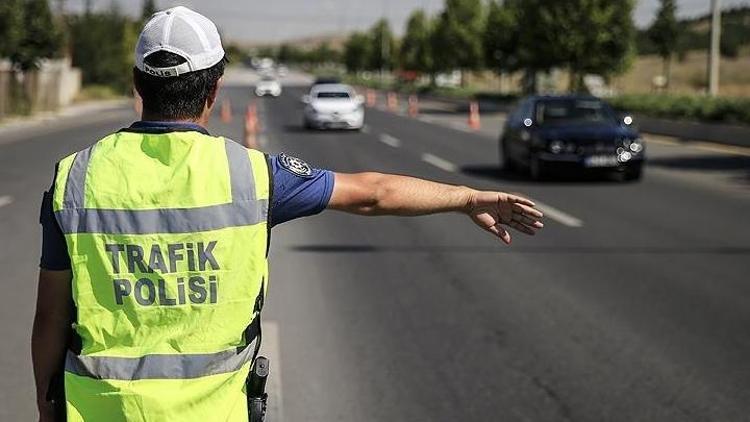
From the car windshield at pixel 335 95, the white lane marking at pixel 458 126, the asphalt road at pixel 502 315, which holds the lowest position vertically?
the white lane marking at pixel 458 126

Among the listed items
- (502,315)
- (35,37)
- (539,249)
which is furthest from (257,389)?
(35,37)

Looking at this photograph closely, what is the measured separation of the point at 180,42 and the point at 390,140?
91.7 feet

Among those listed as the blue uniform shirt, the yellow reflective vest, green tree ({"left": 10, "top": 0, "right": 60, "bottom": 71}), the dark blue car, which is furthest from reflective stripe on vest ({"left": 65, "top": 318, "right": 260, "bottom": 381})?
green tree ({"left": 10, "top": 0, "right": 60, "bottom": 71})

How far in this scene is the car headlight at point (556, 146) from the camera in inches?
735

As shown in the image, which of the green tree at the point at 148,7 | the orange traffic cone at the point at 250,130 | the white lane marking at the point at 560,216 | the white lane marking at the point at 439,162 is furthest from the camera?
the green tree at the point at 148,7

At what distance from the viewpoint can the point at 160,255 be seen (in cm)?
234

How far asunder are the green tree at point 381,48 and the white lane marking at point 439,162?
9714 cm

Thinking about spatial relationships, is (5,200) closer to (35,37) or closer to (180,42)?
(180,42)

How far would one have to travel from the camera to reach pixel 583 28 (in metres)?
49.0

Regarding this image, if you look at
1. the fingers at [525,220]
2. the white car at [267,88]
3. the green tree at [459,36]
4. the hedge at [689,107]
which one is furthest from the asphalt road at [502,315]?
the green tree at [459,36]

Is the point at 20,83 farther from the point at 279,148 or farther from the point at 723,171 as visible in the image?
the point at 723,171

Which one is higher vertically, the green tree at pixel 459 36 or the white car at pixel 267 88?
the green tree at pixel 459 36

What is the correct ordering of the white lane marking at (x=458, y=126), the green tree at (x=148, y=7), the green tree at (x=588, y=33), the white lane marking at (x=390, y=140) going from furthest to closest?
the green tree at (x=148, y=7) < the green tree at (x=588, y=33) < the white lane marking at (x=458, y=126) < the white lane marking at (x=390, y=140)

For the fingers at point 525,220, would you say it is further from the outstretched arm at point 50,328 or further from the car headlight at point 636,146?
the car headlight at point 636,146
